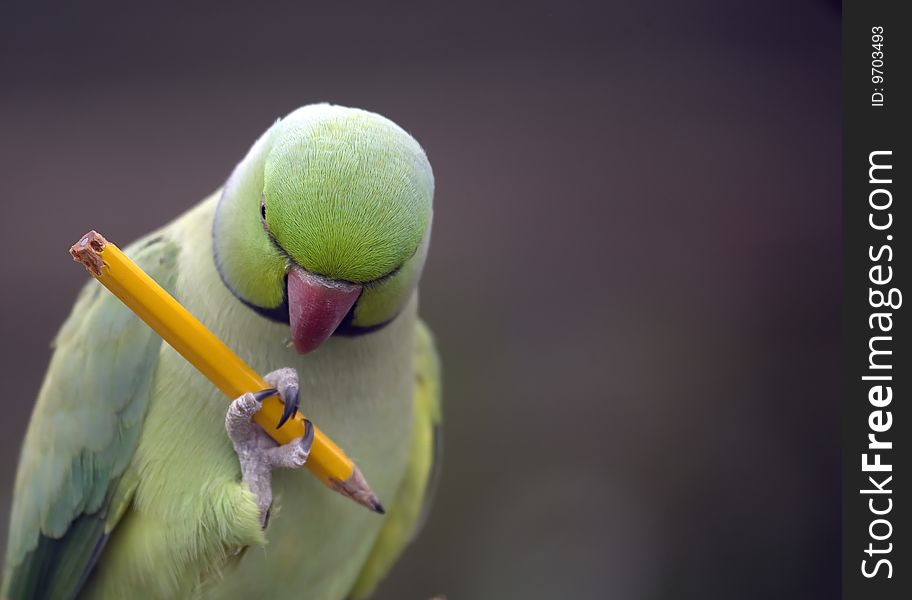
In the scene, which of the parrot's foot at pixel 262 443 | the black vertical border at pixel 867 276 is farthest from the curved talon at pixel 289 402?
the black vertical border at pixel 867 276

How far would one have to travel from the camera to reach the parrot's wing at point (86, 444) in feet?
5.83

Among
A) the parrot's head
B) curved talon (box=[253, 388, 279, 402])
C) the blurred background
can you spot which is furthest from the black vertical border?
curved talon (box=[253, 388, 279, 402])

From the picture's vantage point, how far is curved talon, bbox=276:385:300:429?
1514mm

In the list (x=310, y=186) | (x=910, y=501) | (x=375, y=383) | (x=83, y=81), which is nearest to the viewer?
(x=310, y=186)

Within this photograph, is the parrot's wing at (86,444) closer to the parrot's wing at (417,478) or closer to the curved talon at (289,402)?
the curved talon at (289,402)

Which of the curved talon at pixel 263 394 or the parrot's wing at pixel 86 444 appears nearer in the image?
the curved talon at pixel 263 394

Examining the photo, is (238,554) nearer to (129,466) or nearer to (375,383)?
(129,466)

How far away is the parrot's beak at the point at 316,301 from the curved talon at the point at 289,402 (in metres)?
0.09

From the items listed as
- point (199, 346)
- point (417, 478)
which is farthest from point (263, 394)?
point (417, 478)

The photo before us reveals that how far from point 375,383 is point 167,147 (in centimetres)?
181

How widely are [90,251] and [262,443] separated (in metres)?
0.52

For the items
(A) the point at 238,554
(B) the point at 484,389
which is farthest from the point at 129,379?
(B) the point at 484,389

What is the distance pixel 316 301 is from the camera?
146 centimetres

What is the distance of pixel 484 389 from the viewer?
3.61 m
